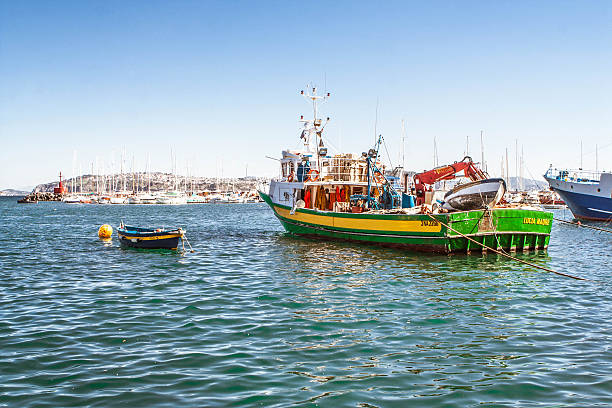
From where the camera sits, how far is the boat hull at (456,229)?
20.3m

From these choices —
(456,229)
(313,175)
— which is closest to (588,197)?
(313,175)

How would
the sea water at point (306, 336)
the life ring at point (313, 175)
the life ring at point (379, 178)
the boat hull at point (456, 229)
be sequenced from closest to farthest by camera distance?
1. the sea water at point (306, 336)
2. the boat hull at point (456, 229)
3. the life ring at point (379, 178)
4. the life ring at point (313, 175)

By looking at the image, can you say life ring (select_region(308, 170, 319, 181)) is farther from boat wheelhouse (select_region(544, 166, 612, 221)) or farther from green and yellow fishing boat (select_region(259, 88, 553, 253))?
boat wheelhouse (select_region(544, 166, 612, 221))

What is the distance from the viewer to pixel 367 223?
76.1 ft

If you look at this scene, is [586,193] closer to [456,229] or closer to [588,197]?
[588,197]

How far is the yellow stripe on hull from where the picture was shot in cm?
2097

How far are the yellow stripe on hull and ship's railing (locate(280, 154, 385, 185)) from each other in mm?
2769

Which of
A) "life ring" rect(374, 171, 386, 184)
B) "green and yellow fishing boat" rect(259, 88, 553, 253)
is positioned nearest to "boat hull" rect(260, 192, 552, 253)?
"green and yellow fishing boat" rect(259, 88, 553, 253)

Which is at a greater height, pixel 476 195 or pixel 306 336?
pixel 476 195

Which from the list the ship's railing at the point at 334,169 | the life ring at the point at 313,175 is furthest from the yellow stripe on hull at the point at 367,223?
the ship's railing at the point at 334,169

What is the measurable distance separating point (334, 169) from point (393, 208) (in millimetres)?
5946

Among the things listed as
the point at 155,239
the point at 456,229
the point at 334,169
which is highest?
the point at 334,169

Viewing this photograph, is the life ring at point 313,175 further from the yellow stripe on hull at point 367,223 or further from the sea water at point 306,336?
the sea water at point 306,336

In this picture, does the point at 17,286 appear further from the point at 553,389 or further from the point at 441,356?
the point at 553,389
